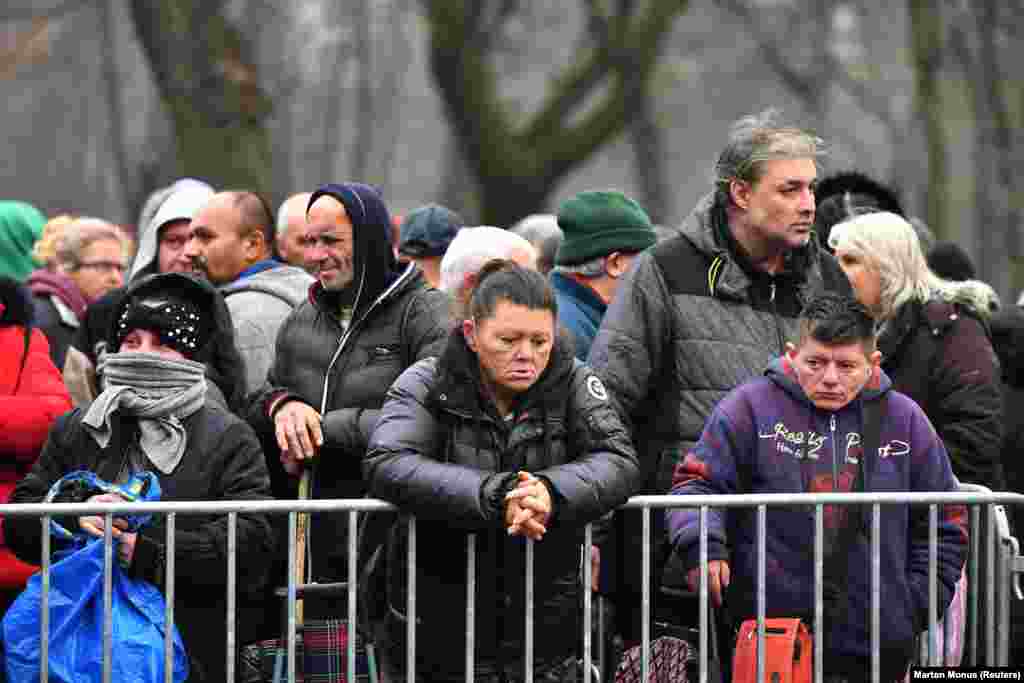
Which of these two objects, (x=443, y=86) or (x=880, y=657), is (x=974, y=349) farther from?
(x=443, y=86)

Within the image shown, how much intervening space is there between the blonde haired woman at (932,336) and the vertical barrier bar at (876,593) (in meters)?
1.48

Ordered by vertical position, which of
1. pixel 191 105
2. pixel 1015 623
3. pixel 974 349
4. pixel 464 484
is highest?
pixel 191 105

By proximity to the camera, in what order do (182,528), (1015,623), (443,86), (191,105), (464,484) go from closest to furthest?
1. (464,484)
2. (182,528)
3. (1015,623)
4. (191,105)
5. (443,86)

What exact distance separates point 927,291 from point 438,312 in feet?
6.71

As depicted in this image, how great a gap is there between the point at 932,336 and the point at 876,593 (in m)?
1.83

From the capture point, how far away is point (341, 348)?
674 centimetres

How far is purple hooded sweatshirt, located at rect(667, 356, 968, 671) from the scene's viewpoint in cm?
604

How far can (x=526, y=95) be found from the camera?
46.4 meters

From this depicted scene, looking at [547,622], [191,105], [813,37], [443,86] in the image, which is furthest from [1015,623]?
[813,37]

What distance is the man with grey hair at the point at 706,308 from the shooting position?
670 centimetres

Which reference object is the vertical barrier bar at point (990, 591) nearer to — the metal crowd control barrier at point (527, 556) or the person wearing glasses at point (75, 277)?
the metal crowd control barrier at point (527, 556)

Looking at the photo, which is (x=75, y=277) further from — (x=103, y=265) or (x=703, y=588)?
(x=703, y=588)

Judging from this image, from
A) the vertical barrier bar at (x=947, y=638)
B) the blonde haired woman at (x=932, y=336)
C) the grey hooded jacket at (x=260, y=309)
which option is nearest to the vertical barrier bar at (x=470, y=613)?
the vertical barrier bar at (x=947, y=638)

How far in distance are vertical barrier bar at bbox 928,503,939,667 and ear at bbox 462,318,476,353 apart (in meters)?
1.45
